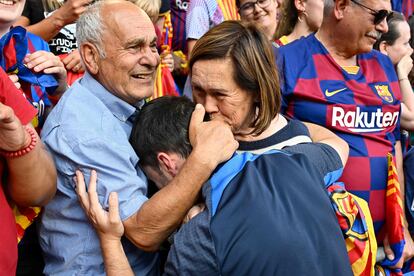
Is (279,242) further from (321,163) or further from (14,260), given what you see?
(14,260)

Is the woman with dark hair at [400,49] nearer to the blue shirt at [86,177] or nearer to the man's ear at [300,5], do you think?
the man's ear at [300,5]

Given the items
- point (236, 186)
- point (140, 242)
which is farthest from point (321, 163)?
point (140, 242)

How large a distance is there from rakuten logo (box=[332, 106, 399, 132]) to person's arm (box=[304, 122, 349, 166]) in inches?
12.7

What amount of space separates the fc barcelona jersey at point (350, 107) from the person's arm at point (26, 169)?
137cm

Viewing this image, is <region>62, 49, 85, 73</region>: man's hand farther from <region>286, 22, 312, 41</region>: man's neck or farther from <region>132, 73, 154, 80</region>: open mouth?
<region>286, 22, 312, 41</region>: man's neck

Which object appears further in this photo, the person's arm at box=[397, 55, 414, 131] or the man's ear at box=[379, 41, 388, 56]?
the man's ear at box=[379, 41, 388, 56]

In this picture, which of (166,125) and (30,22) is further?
(30,22)

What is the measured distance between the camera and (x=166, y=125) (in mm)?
2141

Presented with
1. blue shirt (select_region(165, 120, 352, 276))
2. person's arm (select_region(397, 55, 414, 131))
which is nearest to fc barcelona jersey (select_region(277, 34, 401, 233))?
person's arm (select_region(397, 55, 414, 131))

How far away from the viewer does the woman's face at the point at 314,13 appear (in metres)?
3.87

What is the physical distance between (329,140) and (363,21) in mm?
853

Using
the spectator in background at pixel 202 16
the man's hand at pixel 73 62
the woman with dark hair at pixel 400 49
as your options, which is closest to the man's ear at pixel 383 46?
the woman with dark hair at pixel 400 49

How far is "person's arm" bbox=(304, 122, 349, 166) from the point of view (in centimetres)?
245

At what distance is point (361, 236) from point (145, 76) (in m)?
1.01
